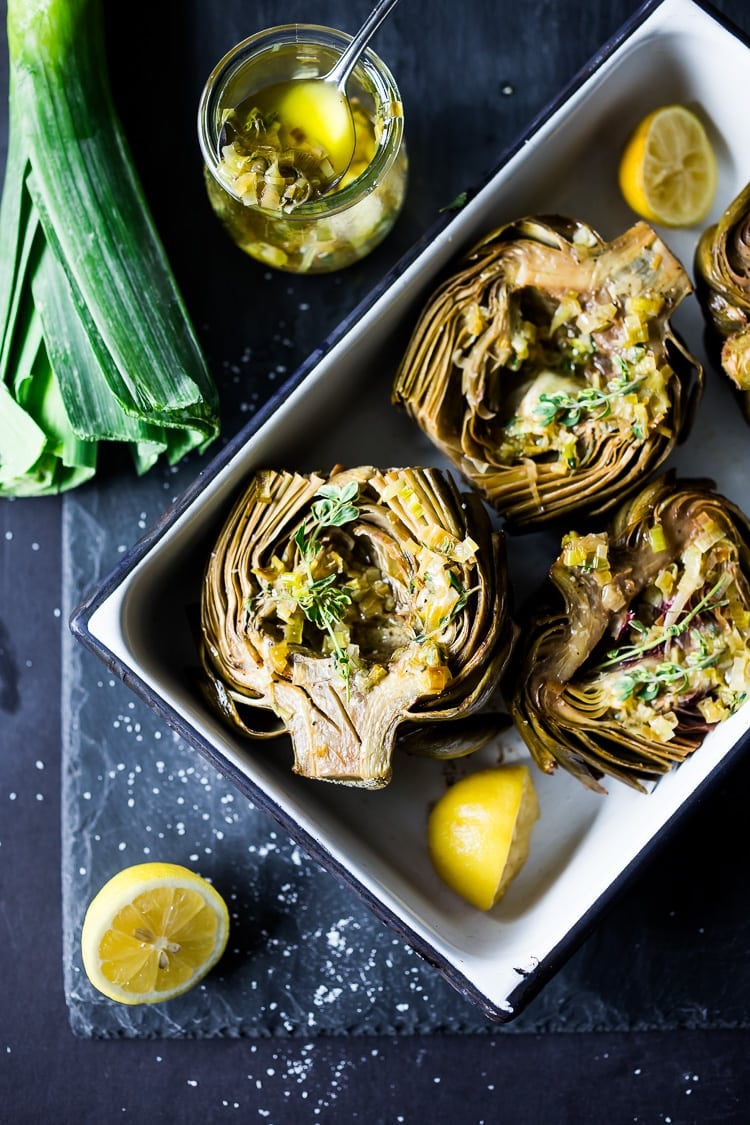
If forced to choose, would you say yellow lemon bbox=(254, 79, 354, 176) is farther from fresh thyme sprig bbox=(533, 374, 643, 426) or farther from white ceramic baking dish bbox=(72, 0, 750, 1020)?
fresh thyme sprig bbox=(533, 374, 643, 426)

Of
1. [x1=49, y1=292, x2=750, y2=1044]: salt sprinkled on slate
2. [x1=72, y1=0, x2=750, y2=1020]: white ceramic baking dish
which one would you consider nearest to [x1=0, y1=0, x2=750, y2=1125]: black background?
[x1=49, y1=292, x2=750, y2=1044]: salt sprinkled on slate

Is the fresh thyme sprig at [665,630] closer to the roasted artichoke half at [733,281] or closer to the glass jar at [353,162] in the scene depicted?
the roasted artichoke half at [733,281]

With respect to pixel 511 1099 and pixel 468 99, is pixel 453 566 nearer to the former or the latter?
pixel 468 99

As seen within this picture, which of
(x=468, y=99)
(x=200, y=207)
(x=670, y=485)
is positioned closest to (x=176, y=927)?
(x=670, y=485)

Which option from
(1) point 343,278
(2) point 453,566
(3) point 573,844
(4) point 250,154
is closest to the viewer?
(2) point 453,566

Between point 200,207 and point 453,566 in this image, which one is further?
point 200,207

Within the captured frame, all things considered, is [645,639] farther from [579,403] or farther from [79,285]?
[79,285]

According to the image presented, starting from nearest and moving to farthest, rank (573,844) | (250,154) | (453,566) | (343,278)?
1. (453,566)
2. (250,154)
3. (573,844)
4. (343,278)
